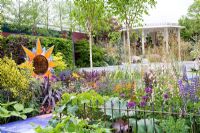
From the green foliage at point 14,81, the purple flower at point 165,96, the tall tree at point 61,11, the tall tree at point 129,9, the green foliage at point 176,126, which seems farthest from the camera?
the tall tree at point 61,11

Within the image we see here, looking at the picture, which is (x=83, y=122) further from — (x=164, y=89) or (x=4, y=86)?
(x=4, y=86)

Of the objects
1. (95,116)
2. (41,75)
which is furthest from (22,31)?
(95,116)

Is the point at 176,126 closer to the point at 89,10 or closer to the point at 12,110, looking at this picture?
the point at 12,110

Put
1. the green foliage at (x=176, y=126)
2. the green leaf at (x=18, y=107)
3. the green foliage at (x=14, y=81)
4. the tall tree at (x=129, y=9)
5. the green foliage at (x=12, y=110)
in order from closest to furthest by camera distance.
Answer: the green foliage at (x=176, y=126), the green foliage at (x=12, y=110), the green leaf at (x=18, y=107), the green foliage at (x=14, y=81), the tall tree at (x=129, y=9)

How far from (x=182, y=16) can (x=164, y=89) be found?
29.4 meters

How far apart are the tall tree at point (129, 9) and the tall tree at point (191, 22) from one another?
1631 centimetres

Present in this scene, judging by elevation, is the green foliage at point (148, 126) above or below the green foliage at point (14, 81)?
below

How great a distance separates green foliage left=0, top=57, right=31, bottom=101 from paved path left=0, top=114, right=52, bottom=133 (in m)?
0.56

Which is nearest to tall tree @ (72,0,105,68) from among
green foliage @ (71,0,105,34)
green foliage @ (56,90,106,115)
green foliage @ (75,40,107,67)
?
green foliage @ (71,0,105,34)

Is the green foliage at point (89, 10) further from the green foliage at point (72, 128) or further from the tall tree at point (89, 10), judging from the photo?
the green foliage at point (72, 128)

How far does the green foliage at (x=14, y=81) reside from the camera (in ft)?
18.9

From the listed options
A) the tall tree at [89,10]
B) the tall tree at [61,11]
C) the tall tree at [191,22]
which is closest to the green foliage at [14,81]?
the tall tree at [89,10]

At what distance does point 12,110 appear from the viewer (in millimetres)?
5516

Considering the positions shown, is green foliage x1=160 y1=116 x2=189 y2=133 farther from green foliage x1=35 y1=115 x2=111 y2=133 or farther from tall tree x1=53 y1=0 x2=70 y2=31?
tall tree x1=53 y1=0 x2=70 y2=31
